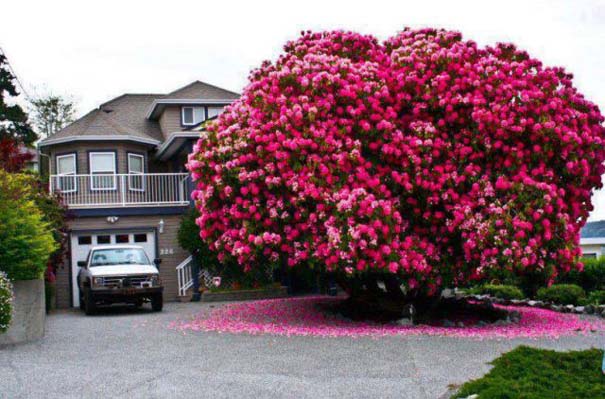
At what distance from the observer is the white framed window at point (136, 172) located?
24.6 meters

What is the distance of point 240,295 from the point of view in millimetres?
23109

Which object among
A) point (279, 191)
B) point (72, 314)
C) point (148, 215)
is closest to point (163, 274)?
point (148, 215)

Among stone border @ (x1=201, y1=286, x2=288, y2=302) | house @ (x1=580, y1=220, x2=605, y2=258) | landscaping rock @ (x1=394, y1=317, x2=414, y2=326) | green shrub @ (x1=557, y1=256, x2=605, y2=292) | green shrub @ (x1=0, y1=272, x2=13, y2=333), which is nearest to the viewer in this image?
green shrub @ (x1=0, y1=272, x2=13, y2=333)

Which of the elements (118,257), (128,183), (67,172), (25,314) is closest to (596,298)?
(118,257)

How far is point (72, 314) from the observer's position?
1897 cm

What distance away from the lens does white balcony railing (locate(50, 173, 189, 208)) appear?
79.2ft

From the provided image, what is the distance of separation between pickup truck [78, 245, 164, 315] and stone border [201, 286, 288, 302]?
4.37 metres

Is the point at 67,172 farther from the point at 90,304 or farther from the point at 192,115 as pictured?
the point at 90,304

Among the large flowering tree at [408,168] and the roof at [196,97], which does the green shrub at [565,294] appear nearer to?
the large flowering tree at [408,168]

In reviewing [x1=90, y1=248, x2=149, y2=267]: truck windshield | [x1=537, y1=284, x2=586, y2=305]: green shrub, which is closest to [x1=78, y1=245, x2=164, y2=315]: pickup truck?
[x1=90, y1=248, x2=149, y2=267]: truck windshield

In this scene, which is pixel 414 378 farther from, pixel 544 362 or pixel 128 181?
pixel 128 181

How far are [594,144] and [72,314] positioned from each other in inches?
515

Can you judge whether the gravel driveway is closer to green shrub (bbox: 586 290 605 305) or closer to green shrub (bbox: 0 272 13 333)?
green shrub (bbox: 0 272 13 333)

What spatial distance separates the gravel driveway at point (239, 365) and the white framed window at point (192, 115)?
50.2ft
